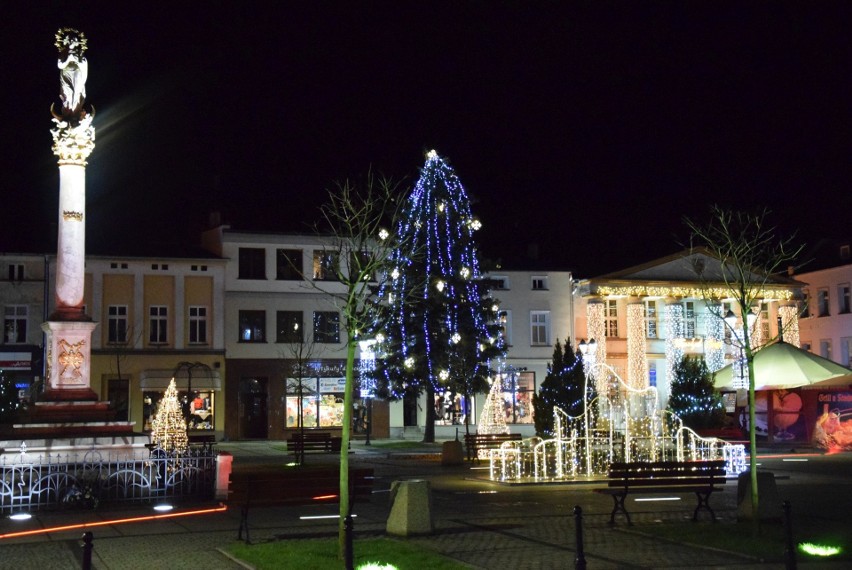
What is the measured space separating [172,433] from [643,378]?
34.9 metres

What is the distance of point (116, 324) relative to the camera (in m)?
50.3

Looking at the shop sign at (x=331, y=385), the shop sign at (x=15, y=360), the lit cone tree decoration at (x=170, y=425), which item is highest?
the shop sign at (x=15, y=360)

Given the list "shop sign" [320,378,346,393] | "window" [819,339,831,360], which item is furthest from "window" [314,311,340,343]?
"window" [819,339,831,360]

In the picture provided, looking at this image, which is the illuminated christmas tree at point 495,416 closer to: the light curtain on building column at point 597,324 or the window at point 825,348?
the light curtain on building column at point 597,324

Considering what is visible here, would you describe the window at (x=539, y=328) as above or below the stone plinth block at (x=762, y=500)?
above

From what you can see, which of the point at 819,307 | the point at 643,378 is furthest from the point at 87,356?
the point at 819,307

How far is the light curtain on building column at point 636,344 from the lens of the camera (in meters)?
62.2

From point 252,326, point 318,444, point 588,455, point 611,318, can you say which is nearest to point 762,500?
point 588,455

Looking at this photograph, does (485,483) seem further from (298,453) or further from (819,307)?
(819,307)

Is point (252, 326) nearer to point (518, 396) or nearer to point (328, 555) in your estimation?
point (518, 396)

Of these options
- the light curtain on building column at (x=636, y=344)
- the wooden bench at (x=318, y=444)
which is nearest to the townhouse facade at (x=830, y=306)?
the light curtain on building column at (x=636, y=344)

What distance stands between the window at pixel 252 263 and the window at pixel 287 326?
2215 millimetres

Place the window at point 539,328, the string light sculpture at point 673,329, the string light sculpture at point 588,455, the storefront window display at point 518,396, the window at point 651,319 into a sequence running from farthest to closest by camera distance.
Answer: the window at point 651,319, the string light sculpture at point 673,329, the window at point 539,328, the storefront window display at point 518,396, the string light sculpture at point 588,455

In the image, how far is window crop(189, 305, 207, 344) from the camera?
5147 cm
